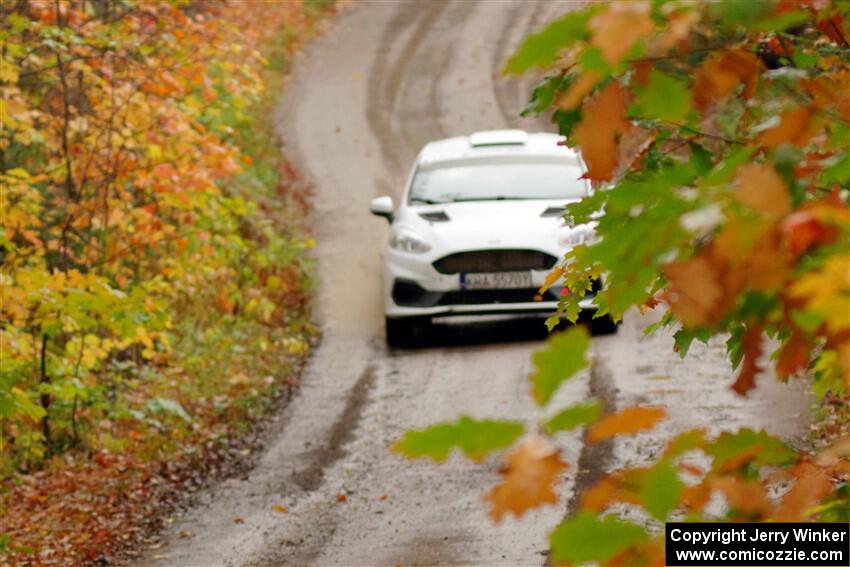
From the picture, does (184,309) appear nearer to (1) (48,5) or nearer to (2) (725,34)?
(1) (48,5)

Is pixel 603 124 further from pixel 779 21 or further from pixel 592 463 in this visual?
pixel 592 463

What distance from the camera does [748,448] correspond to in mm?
1941

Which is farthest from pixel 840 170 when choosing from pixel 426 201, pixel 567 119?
pixel 426 201

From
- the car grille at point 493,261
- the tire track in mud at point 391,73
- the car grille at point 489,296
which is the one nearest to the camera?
the car grille at point 493,261

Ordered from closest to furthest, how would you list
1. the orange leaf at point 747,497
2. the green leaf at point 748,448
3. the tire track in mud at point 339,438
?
the orange leaf at point 747,497, the green leaf at point 748,448, the tire track in mud at point 339,438

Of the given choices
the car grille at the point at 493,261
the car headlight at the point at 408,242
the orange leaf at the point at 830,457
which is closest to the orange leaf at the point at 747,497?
the orange leaf at the point at 830,457

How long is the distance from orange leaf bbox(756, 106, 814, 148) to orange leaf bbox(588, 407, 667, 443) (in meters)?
0.46

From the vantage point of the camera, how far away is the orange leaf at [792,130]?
1849 millimetres

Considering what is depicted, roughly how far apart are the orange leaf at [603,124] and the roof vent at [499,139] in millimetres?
11517

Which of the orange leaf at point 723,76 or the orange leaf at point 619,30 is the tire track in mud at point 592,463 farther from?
the orange leaf at point 619,30

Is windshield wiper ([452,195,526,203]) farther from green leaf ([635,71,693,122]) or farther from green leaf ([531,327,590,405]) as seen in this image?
green leaf ([531,327,590,405])

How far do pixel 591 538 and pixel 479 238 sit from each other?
10.3 metres

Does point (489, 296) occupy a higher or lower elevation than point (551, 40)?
lower

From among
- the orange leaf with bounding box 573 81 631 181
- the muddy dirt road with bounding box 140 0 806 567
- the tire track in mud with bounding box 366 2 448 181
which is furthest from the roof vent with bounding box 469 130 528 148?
the orange leaf with bounding box 573 81 631 181
